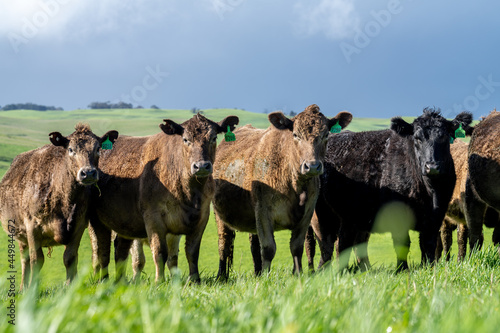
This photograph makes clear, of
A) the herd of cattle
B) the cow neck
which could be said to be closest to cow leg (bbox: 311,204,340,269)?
the herd of cattle

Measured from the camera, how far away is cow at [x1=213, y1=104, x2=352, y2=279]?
29.2 ft

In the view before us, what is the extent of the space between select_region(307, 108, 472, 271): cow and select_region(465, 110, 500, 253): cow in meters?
0.44

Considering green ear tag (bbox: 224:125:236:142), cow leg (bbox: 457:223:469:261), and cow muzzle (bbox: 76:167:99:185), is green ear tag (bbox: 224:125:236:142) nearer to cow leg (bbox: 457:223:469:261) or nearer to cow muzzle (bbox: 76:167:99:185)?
cow muzzle (bbox: 76:167:99:185)

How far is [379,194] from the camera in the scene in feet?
32.4

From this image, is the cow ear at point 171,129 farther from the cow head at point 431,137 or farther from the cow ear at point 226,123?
the cow head at point 431,137

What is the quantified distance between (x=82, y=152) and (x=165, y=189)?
1.43m

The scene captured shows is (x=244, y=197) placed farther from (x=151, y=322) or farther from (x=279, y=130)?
(x=151, y=322)

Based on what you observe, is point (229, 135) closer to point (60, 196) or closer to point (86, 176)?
point (86, 176)

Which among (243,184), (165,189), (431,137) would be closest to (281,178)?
(243,184)

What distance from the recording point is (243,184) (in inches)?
382

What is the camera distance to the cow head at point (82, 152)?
8867 millimetres

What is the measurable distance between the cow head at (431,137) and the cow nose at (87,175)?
4.77m

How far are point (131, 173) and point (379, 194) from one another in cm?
409

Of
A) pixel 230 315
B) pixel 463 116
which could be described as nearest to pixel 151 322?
pixel 230 315
